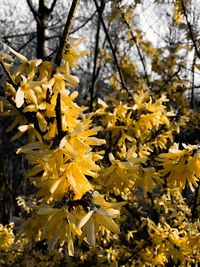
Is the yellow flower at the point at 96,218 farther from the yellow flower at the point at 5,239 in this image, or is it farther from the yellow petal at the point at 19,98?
the yellow flower at the point at 5,239

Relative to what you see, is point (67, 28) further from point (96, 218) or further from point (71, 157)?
point (96, 218)

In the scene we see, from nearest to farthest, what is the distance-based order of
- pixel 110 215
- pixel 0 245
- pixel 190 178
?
pixel 110 215
pixel 190 178
pixel 0 245

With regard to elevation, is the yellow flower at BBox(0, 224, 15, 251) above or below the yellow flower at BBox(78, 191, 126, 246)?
below

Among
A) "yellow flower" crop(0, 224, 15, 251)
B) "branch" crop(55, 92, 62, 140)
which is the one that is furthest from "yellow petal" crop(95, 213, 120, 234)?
"yellow flower" crop(0, 224, 15, 251)

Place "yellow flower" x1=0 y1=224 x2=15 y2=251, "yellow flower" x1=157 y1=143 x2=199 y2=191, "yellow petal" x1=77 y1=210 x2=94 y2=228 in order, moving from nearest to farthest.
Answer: "yellow petal" x1=77 y1=210 x2=94 y2=228
"yellow flower" x1=157 y1=143 x2=199 y2=191
"yellow flower" x1=0 y1=224 x2=15 y2=251

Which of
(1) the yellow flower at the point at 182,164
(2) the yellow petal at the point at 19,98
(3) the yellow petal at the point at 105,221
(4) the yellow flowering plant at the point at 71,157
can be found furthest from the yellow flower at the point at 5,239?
(3) the yellow petal at the point at 105,221

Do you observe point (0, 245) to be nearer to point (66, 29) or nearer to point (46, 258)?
point (46, 258)

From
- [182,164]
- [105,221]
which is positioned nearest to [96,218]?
[105,221]

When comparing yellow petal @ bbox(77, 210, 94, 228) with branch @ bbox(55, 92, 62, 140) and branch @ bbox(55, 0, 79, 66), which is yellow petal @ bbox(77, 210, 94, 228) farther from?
branch @ bbox(55, 0, 79, 66)

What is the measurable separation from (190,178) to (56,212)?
0.70 metres

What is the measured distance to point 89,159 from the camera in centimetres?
120

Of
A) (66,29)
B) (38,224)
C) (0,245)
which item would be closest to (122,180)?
(38,224)

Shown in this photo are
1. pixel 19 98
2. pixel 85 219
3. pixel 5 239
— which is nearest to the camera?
pixel 85 219

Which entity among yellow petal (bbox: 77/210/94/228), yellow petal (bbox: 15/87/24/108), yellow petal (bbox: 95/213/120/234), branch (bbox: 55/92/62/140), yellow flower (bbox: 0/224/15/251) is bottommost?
yellow flower (bbox: 0/224/15/251)
